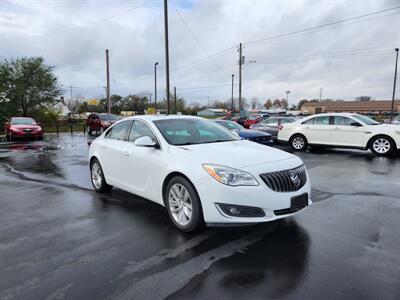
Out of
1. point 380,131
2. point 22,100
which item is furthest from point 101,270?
point 22,100

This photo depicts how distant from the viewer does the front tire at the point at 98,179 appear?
660 centimetres

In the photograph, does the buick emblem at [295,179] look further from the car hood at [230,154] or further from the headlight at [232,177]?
the headlight at [232,177]

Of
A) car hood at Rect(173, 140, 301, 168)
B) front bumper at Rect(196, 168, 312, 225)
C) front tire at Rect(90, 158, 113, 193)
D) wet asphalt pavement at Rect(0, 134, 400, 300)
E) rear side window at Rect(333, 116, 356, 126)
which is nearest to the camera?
wet asphalt pavement at Rect(0, 134, 400, 300)

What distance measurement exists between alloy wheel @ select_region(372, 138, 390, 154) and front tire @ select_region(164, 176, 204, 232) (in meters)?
9.89

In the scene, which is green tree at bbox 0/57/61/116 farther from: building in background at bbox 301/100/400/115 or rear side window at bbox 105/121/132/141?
building in background at bbox 301/100/400/115

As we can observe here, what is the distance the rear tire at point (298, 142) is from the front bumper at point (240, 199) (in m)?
10.2

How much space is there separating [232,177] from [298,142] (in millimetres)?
10680

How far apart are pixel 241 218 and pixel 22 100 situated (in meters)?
35.0

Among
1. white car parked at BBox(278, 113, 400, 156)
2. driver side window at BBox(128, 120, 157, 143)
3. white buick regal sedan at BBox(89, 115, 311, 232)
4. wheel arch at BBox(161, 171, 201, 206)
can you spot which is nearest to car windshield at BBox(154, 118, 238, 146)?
white buick regal sedan at BBox(89, 115, 311, 232)

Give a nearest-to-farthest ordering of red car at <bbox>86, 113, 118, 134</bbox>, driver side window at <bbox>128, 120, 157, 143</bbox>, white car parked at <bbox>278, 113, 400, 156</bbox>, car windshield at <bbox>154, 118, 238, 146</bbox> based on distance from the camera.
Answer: car windshield at <bbox>154, 118, 238, 146</bbox> < driver side window at <bbox>128, 120, 157, 143</bbox> < white car parked at <bbox>278, 113, 400, 156</bbox> < red car at <bbox>86, 113, 118, 134</bbox>

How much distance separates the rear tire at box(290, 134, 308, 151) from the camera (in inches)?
542

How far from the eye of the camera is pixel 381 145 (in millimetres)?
11812

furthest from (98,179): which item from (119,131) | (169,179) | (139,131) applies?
(169,179)

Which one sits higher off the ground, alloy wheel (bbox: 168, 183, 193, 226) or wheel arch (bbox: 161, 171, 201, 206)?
wheel arch (bbox: 161, 171, 201, 206)
